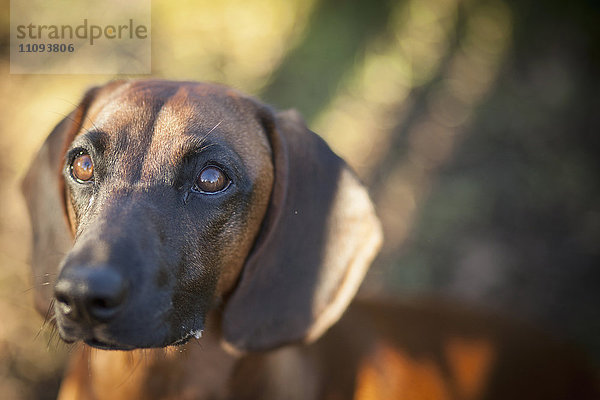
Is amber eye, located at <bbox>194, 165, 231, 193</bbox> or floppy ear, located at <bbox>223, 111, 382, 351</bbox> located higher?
amber eye, located at <bbox>194, 165, 231, 193</bbox>

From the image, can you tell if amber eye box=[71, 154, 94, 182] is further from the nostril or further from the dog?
the nostril

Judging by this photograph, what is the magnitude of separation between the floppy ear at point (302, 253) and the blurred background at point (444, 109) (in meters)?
2.69

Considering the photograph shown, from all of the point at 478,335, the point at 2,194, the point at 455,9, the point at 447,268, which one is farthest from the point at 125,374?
Result: the point at 455,9

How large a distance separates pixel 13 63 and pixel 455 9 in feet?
16.2

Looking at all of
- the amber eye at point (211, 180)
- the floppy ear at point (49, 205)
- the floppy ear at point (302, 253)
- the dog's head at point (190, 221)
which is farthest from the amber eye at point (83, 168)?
the floppy ear at point (302, 253)

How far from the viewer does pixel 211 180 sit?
7.75 ft

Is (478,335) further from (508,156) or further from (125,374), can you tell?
(508,156)

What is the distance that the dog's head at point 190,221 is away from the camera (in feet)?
6.59

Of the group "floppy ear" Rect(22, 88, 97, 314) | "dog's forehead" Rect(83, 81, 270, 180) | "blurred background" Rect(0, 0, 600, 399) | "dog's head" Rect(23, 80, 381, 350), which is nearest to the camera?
"dog's head" Rect(23, 80, 381, 350)

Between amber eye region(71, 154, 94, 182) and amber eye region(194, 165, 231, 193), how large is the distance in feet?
1.63

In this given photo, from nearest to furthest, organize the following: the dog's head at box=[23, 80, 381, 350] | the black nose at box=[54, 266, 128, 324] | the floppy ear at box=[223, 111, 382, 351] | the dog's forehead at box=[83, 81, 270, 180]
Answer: the black nose at box=[54, 266, 128, 324] → the dog's head at box=[23, 80, 381, 350] → the dog's forehead at box=[83, 81, 270, 180] → the floppy ear at box=[223, 111, 382, 351]

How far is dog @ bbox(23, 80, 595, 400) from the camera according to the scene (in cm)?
205

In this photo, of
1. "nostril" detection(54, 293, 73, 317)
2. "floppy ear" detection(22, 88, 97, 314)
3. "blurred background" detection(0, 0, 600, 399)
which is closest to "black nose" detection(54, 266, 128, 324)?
"nostril" detection(54, 293, 73, 317)

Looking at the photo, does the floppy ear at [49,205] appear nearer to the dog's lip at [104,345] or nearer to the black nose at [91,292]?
the dog's lip at [104,345]
